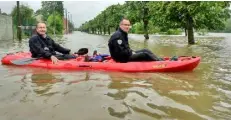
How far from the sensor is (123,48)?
891cm

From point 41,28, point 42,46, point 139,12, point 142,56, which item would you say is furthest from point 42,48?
point 139,12

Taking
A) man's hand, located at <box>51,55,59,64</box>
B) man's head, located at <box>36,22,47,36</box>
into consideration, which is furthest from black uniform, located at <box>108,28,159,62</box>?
man's head, located at <box>36,22,47,36</box>

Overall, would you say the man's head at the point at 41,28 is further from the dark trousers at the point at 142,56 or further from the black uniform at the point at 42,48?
the dark trousers at the point at 142,56

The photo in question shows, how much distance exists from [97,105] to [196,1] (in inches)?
627

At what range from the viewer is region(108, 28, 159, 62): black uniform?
884 cm

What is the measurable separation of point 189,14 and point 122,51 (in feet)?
47.1

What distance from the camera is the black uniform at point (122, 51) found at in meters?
8.84

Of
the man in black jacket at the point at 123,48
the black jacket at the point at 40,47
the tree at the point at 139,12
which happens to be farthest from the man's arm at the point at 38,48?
the tree at the point at 139,12

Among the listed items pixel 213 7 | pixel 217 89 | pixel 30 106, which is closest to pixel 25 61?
pixel 30 106

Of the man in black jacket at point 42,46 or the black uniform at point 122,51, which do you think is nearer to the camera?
the black uniform at point 122,51

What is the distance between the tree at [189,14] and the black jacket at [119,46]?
10.8 metres

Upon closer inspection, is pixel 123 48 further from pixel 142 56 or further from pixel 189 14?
pixel 189 14

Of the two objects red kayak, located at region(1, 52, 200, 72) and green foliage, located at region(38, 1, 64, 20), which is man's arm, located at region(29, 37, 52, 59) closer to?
red kayak, located at region(1, 52, 200, 72)

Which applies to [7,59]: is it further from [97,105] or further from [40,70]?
[97,105]
